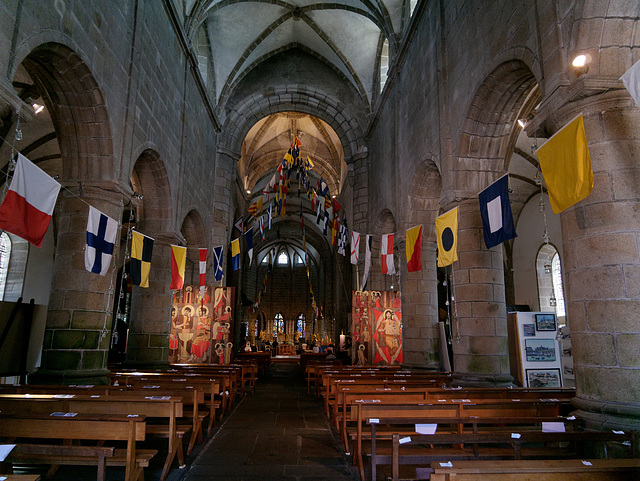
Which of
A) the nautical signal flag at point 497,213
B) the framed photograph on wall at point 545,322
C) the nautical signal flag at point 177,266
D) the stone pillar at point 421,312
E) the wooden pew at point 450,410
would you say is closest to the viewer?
the wooden pew at point 450,410

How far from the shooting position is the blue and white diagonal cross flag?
24.6 feet

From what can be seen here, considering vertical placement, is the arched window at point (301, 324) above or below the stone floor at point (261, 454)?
above

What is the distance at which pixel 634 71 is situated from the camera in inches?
167

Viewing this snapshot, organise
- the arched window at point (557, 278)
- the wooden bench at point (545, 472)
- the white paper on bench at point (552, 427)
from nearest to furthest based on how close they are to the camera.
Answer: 1. the wooden bench at point (545, 472)
2. the white paper on bench at point (552, 427)
3. the arched window at point (557, 278)

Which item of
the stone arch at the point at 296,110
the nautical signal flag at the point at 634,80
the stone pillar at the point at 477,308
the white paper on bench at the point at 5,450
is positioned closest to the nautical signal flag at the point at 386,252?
the stone pillar at the point at 477,308

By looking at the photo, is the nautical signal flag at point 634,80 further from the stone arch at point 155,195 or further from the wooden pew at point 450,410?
the stone arch at point 155,195

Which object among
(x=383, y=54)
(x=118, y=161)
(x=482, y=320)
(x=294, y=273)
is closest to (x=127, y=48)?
(x=118, y=161)

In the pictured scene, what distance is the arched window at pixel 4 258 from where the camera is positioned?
15.4 metres

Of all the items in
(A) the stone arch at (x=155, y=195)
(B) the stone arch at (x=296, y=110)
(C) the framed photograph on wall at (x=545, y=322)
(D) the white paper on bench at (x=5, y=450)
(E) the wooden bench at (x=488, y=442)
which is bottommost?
(E) the wooden bench at (x=488, y=442)

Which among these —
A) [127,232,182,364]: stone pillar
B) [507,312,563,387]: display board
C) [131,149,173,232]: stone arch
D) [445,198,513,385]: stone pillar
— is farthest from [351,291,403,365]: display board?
[131,149,173,232]: stone arch

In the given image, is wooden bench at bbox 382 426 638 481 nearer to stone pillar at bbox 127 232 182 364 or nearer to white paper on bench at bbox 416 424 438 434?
white paper on bench at bbox 416 424 438 434

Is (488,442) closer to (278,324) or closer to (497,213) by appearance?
(497,213)

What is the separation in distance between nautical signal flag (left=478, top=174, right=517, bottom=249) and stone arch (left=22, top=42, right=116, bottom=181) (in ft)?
21.2

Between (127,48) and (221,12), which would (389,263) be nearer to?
(127,48)
